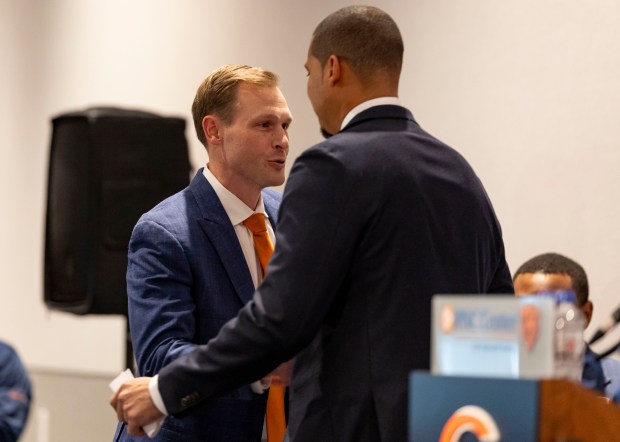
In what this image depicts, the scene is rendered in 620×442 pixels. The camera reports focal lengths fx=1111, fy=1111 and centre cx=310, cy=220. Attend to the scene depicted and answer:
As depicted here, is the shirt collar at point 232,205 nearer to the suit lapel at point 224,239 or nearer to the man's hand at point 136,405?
the suit lapel at point 224,239

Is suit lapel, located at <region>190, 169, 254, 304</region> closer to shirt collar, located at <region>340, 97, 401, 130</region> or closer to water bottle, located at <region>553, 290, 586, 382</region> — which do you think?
shirt collar, located at <region>340, 97, 401, 130</region>

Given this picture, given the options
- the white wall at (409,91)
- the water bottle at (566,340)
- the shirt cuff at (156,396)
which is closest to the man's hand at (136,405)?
the shirt cuff at (156,396)

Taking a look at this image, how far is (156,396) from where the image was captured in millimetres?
2258

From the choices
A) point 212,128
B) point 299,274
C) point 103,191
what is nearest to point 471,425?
point 299,274

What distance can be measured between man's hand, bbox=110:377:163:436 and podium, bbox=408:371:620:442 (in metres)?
0.71

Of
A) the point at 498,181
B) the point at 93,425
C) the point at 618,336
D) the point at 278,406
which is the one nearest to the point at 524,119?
the point at 498,181

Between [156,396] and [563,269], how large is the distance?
1703 millimetres

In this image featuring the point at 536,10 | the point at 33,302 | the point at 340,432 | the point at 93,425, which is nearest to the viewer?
the point at 340,432

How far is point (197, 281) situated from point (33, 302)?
3592 mm

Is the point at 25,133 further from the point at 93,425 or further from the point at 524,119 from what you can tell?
the point at 524,119

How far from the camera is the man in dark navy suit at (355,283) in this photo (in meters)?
2.10

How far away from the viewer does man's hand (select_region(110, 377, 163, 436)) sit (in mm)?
2281

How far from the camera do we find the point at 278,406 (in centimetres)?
267

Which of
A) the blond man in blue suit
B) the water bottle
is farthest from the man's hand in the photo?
the water bottle
